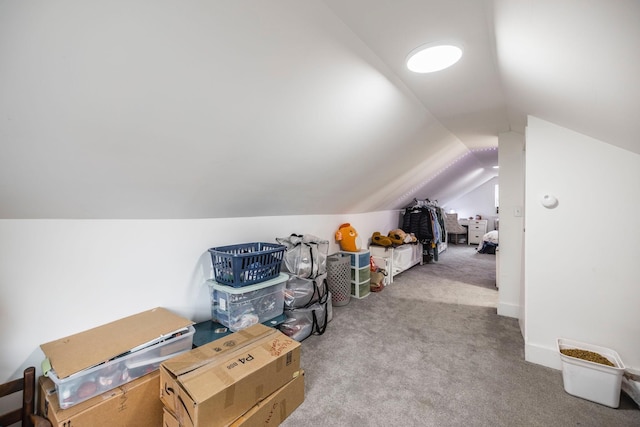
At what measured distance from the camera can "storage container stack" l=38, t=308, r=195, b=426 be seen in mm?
1137

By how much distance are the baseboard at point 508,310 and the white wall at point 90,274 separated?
3071mm

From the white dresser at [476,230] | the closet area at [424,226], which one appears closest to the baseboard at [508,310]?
the closet area at [424,226]

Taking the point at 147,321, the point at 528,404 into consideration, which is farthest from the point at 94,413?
the point at 528,404

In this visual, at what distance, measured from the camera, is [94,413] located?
1146 mm

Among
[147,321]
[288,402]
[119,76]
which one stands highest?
[119,76]

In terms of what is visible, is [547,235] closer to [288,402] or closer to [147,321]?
[288,402]

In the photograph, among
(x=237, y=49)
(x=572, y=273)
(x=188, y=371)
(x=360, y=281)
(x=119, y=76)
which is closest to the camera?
(x=119, y=76)

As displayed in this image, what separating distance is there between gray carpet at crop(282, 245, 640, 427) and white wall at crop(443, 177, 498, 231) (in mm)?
5654

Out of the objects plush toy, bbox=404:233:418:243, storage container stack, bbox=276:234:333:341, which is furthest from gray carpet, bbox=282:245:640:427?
plush toy, bbox=404:233:418:243

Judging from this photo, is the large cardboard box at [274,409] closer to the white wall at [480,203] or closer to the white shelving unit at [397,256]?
the white shelving unit at [397,256]

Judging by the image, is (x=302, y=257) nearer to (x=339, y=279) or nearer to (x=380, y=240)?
(x=339, y=279)

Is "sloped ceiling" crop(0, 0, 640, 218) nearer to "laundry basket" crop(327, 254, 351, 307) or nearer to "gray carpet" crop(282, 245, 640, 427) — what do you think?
"laundry basket" crop(327, 254, 351, 307)

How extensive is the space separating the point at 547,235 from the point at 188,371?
2.60 meters

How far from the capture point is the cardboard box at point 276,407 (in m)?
1.30
